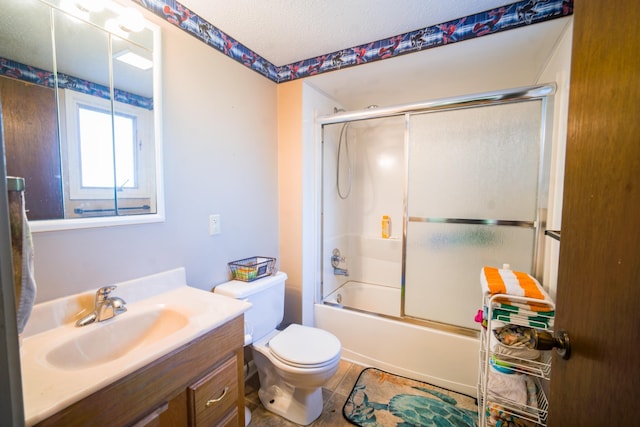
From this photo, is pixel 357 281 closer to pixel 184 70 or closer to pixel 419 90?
pixel 419 90

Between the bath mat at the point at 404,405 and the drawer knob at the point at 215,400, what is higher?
the drawer knob at the point at 215,400

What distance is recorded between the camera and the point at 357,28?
158 centimetres

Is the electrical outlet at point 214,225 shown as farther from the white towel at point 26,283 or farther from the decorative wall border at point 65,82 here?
the white towel at point 26,283

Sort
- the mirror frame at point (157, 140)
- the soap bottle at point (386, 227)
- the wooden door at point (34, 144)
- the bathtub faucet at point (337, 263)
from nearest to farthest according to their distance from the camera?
the wooden door at point (34, 144), the mirror frame at point (157, 140), the bathtub faucet at point (337, 263), the soap bottle at point (386, 227)

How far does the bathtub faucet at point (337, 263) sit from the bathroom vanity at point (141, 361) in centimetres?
148

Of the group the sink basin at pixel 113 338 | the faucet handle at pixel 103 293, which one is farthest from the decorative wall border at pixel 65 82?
the sink basin at pixel 113 338

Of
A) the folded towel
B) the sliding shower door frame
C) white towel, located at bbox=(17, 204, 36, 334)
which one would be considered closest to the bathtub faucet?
the sliding shower door frame

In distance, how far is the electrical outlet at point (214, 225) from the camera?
62.7 inches

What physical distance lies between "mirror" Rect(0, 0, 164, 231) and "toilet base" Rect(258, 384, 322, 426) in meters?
1.27

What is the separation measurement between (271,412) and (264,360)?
304 millimetres

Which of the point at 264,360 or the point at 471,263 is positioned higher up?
the point at 471,263

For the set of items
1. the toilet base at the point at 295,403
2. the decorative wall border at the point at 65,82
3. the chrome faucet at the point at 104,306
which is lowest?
the toilet base at the point at 295,403

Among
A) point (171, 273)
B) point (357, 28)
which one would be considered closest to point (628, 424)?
point (171, 273)

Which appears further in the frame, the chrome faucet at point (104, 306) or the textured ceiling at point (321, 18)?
the textured ceiling at point (321, 18)
